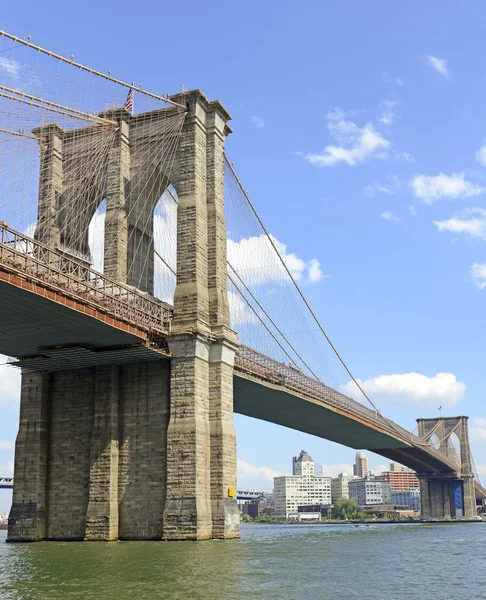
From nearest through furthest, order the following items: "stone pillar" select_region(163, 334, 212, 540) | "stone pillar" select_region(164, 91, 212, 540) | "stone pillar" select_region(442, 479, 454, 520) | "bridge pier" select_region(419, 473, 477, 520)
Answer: "stone pillar" select_region(163, 334, 212, 540) < "stone pillar" select_region(164, 91, 212, 540) < "bridge pier" select_region(419, 473, 477, 520) < "stone pillar" select_region(442, 479, 454, 520)

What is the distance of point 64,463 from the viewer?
46.7 meters

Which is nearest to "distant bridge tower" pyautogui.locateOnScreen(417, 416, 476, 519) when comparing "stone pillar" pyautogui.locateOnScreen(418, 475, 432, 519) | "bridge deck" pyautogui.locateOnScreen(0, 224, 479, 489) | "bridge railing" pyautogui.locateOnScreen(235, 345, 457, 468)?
"stone pillar" pyautogui.locateOnScreen(418, 475, 432, 519)

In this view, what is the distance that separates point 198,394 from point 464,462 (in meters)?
97.6

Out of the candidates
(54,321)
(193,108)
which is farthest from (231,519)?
(193,108)

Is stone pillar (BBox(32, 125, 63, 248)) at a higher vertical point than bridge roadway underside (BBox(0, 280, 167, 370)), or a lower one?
higher

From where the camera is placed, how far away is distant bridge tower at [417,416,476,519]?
126750 millimetres

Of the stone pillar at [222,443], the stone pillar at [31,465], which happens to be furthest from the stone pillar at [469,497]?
the stone pillar at [31,465]

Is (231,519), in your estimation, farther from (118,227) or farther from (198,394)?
(118,227)

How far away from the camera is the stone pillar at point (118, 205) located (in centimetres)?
4847

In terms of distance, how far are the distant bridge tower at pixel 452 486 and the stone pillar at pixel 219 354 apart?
90.5 m

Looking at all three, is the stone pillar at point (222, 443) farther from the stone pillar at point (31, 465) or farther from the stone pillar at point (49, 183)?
the stone pillar at point (49, 183)

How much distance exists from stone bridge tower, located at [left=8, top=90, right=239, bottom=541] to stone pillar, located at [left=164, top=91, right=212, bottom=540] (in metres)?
0.06

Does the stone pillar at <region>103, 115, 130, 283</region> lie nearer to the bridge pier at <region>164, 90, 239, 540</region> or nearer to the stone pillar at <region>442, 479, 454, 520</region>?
the bridge pier at <region>164, 90, 239, 540</region>

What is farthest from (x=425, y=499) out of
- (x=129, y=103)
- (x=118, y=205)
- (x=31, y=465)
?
(x=129, y=103)
